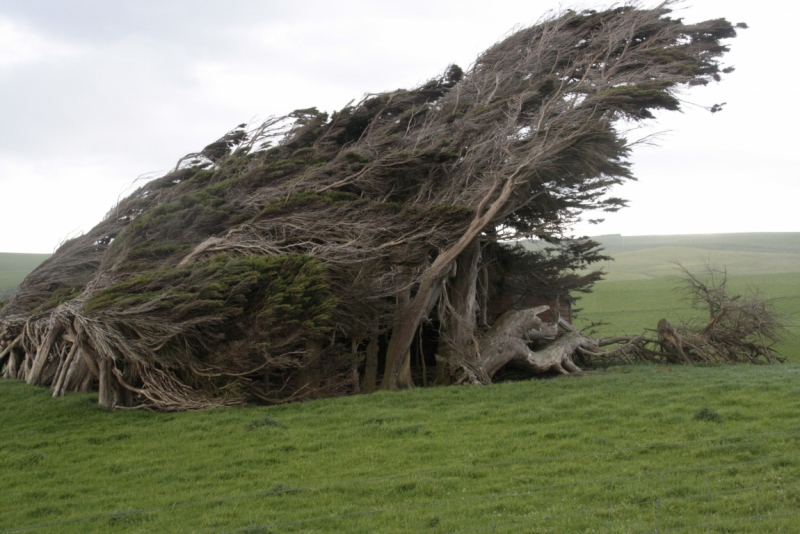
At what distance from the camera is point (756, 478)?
7.25 meters

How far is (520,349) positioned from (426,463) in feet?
31.2

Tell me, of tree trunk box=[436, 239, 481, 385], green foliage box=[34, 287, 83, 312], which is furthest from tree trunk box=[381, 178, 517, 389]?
green foliage box=[34, 287, 83, 312]

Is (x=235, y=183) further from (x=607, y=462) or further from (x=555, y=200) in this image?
(x=607, y=462)

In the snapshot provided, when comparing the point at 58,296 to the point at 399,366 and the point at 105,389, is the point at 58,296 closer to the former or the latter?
the point at 105,389

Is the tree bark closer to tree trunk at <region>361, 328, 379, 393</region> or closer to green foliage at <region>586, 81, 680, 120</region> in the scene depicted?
tree trunk at <region>361, 328, 379, 393</region>

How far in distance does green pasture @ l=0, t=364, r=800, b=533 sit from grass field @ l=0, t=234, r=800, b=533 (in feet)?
0.10

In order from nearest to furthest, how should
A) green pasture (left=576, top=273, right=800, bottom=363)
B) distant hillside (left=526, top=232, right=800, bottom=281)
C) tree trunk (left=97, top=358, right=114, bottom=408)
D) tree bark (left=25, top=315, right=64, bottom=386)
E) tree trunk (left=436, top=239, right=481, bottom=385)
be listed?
tree trunk (left=97, top=358, right=114, bottom=408), tree bark (left=25, top=315, right=64, bottom=386), tree trunk (left=436, top=239, right=481, bottom=385), green pasture (left=576, top=273, right=800, bottom=363), distant hillside (left=526, top=232, right=800, bottom=281)

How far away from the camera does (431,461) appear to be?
9.12m

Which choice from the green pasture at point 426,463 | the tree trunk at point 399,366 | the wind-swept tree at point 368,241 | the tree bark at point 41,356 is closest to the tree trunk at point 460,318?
the wind-swept tree at point 368,241

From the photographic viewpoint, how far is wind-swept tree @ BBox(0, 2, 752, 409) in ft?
43.7

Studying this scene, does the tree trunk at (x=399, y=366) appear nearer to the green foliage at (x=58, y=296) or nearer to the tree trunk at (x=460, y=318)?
the tree trunk at (x=460, y=318)

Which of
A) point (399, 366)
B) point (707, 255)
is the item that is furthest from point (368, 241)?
point (707, 255)

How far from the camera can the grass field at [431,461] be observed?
6.77 m

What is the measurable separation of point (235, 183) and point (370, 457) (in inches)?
419
